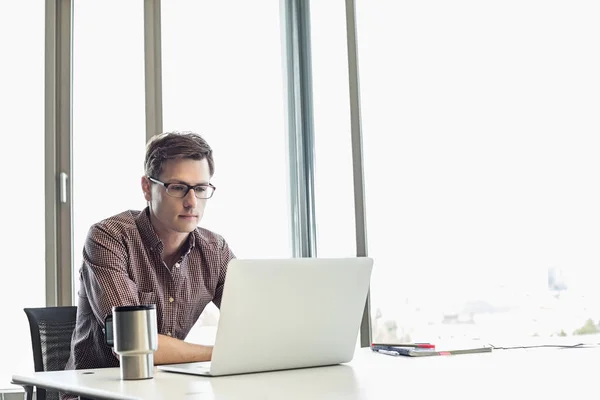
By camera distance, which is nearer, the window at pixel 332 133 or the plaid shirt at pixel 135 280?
the plaid shirt at pixel 135 280

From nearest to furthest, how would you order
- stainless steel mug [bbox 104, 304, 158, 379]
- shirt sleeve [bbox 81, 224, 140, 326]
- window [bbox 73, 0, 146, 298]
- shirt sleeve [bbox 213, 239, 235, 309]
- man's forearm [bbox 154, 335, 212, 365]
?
stainless steel mug [bbox 104, 304, 158, 379] < man's forearm [bbox 154, 335, 212, 365] < shirt sleeve [bbox 81, 224, 140, 326] < shirt sleeve [bbox 213, 239, 235, 309] < window [bbox 73, 0, 146, 298]

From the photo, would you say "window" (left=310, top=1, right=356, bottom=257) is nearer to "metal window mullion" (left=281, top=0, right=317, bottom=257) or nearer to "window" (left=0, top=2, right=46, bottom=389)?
"metal window mullion" (left=281, top=0, right=317, bottom=257)

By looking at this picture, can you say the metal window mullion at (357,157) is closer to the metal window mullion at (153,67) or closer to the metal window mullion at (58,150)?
the metal window mullion at (153,67)

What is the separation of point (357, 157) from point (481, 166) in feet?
2.34

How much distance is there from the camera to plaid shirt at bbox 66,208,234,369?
2.16 m

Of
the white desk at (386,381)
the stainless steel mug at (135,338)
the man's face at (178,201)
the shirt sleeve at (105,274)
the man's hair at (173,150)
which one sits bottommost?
the white desk at (386,381)

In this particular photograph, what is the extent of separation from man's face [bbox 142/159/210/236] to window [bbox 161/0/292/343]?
5.49 ft

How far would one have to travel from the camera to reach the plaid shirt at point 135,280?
7.08ft

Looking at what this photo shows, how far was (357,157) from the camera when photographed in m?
3.78

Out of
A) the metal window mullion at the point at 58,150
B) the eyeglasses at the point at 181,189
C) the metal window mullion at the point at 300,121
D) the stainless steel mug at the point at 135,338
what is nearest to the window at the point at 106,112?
the metal window mullion at the point at 58,150

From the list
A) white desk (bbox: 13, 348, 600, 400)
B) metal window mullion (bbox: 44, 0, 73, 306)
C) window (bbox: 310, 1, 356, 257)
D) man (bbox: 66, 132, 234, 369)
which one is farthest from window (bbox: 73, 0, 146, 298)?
white desk (bbox: 13, 348, 600, 400)

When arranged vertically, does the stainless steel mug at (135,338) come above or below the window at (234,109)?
below

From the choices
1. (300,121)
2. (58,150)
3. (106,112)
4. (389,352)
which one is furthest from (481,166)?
(58,150)

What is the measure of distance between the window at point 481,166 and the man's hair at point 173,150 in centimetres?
130
